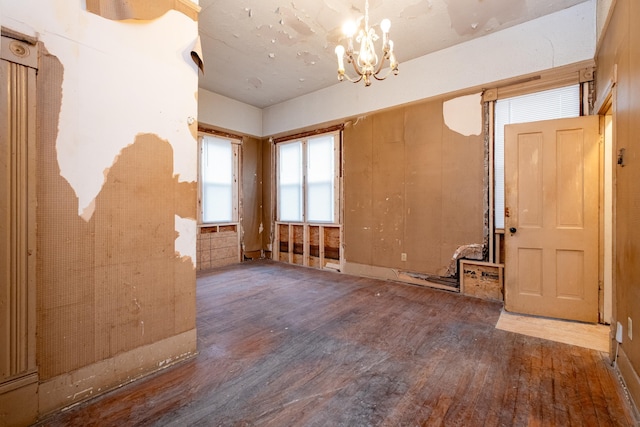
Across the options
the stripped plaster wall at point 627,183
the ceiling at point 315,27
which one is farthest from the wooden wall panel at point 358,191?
the stripped plaster wall at point 627,183

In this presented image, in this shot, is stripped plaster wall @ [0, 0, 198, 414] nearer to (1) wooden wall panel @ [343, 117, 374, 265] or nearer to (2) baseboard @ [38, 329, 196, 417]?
(2) baseboard @ [38, 329, 196, 417]

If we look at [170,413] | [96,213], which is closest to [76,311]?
[96,213]

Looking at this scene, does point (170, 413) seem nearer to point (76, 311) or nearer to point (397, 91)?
point (76, 311)

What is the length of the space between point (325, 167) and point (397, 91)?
1.79m

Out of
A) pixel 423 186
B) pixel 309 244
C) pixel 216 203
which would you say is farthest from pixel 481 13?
pixel 216 203

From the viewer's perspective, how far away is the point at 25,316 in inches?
59.2

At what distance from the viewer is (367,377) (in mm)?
1984

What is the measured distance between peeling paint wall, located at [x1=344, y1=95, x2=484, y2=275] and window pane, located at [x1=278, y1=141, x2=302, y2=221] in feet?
3.85

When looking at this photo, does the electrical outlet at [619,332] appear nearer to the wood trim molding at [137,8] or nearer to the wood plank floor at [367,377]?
the wood plank floor at [367,377]

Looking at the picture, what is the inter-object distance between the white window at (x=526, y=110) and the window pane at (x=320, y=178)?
2616mm

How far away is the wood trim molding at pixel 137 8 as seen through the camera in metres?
1.76

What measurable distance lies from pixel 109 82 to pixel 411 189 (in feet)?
12.3

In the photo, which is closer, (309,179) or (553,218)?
(553,218)

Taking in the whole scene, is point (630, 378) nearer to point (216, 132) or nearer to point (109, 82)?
point (109, 82)
